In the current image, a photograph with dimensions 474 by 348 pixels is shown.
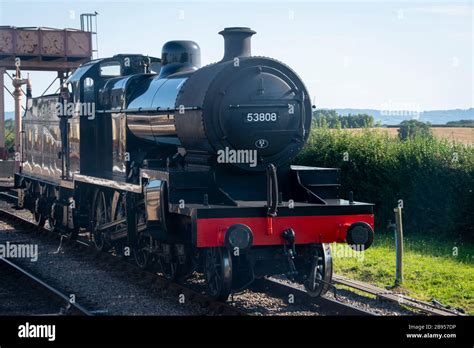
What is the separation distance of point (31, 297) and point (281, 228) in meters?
3.76

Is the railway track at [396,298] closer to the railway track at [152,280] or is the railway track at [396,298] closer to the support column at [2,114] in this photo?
the railway track at [152,280]

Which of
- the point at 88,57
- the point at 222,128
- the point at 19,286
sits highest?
the point at 88,57

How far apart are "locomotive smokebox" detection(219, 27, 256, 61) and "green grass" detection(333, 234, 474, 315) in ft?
13.2

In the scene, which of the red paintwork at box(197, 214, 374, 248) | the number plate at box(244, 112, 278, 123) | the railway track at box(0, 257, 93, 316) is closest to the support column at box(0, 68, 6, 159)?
the railway track at box(0, 257, 93, 316)

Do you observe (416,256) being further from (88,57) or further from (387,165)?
(88,57)

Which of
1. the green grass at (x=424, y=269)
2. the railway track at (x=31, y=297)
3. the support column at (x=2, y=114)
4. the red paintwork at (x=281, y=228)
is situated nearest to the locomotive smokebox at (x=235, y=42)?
the red paintwork at (x=281, y=228)

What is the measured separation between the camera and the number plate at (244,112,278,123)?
10.3 m

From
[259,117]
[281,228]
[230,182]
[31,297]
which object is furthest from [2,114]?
[281,228]

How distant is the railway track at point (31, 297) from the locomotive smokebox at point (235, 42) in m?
3.83

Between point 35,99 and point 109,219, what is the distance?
18.9 feet

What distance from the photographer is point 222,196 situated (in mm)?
10352

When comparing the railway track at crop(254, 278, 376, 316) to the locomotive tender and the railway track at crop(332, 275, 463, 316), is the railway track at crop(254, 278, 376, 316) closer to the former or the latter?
the locomotive tender
